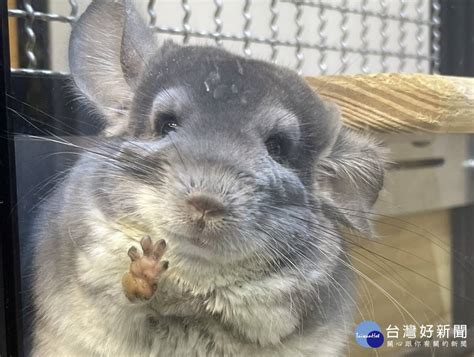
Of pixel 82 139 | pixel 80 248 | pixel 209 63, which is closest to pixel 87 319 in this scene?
pixel 80 248

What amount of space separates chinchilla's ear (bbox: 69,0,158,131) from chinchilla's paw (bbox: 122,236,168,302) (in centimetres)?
17

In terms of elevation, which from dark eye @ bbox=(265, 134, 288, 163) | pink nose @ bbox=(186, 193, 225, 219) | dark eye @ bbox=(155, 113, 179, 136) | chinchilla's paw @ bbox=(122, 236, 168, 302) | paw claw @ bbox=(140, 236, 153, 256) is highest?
dark eye @ bbox=(155, 113, 179, 136)

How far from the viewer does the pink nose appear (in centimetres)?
58

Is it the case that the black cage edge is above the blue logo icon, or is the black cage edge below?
above

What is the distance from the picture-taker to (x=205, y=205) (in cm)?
58

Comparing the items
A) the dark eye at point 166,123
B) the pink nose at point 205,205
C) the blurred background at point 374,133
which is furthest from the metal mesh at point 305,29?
the pink nose at point 205,205

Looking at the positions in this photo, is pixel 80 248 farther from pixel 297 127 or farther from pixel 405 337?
pixel 405 337

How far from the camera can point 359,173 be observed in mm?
743

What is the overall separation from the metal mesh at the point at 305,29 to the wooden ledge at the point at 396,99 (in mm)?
36

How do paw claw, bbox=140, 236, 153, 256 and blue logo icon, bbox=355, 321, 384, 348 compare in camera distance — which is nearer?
paw claw, bbox=140, 236, 153, 256

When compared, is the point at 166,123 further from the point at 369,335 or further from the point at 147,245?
the point at 369,335

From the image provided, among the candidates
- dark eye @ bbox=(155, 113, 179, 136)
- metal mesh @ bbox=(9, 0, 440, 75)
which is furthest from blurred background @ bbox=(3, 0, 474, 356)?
dark eye @ bbox=(155, 113, 179, 136)

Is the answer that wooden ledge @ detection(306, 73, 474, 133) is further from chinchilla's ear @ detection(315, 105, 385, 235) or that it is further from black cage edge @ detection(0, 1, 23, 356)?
black cage edge @ detection(0, 1, 23, 356)

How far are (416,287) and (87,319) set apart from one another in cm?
45
